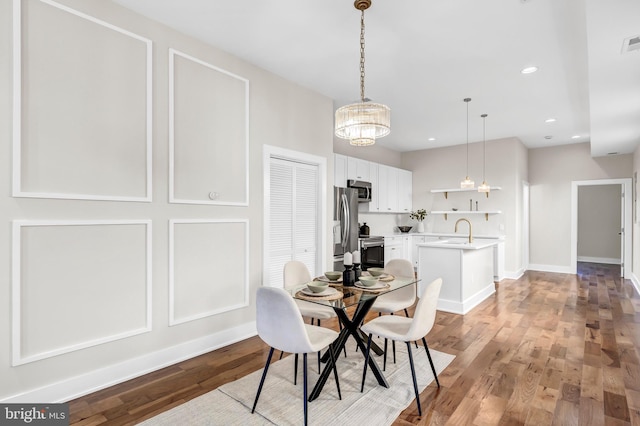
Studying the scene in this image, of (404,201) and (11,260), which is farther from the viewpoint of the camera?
(404,201)

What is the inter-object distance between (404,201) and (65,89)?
21.9 ft

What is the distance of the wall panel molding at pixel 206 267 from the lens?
9.61 ft

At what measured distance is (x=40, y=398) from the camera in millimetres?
2205

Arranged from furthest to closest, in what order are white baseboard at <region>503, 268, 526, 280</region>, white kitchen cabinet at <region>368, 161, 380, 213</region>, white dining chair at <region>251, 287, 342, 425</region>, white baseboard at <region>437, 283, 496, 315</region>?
white baseboard at <region>503, 268, 526, 280</region>, white kitchen cabinet at <region>368, 161, 380, 213</region>, white baseboard at <region>437, 283, 496, 315</region>, white dining chair at <region>251, 287, 342, 425</region>

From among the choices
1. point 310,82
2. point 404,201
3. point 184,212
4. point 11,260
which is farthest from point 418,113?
point 11,260

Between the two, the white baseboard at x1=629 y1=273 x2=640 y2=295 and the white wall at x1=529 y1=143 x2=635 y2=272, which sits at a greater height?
the white wall at x1=529 y1=143 x2=635 y2=272

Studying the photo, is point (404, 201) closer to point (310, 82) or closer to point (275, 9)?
point (310, 82)

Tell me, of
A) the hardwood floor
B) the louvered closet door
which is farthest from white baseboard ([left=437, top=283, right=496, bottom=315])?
the louvered closet door

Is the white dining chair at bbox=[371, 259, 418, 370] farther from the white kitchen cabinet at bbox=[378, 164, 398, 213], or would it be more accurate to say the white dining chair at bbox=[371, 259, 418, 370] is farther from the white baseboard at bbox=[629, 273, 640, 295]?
the white baseboard at bbox=[629, 273, 640, 295]

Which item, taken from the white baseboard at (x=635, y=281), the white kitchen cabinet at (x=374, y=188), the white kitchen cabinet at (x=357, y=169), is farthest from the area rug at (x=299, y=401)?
the white baseboard at (x=635, y=281)

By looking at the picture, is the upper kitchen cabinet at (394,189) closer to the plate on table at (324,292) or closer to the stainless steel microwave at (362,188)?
the stainless steel microwave at (362,188)

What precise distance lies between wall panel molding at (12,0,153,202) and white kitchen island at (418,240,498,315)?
3.64 m

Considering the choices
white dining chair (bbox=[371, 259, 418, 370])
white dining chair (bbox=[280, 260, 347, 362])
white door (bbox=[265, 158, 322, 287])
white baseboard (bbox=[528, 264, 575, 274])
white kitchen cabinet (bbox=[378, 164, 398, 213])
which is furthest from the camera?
white baseboard (bbox=[528, 264, 575, 274])

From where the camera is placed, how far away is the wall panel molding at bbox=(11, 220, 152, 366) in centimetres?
215
